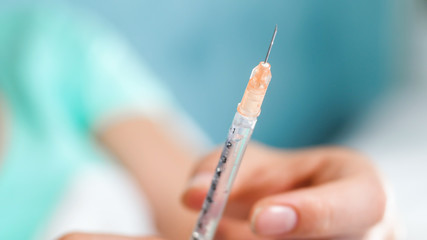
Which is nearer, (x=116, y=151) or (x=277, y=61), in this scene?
(x=116, y=151)

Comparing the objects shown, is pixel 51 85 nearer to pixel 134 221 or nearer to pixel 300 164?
pixel 134 221

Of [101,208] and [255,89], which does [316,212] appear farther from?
[101,208]

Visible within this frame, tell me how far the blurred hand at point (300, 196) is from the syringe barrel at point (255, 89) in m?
0.12

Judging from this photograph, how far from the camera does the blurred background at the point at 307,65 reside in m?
0.90

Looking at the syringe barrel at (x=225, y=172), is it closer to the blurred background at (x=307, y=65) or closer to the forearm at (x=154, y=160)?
the forearm at (x=154, y=160)

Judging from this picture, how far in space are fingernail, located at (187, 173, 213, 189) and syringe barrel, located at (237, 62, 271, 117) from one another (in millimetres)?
158

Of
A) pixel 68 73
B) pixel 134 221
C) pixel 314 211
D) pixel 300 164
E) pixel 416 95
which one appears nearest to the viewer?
pixel 314 211

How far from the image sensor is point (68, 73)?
758 mm

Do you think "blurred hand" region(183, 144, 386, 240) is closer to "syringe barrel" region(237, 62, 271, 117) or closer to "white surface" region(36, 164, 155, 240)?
"syringe barrel" region(237, 62, 271, 117)

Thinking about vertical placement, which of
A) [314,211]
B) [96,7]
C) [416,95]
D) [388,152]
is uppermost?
[416,95]

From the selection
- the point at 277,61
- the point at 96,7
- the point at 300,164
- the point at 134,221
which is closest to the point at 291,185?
the point at 300,164

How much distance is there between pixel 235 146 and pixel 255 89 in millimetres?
58

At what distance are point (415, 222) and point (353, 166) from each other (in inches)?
19.1

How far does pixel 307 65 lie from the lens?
1.22 meters
